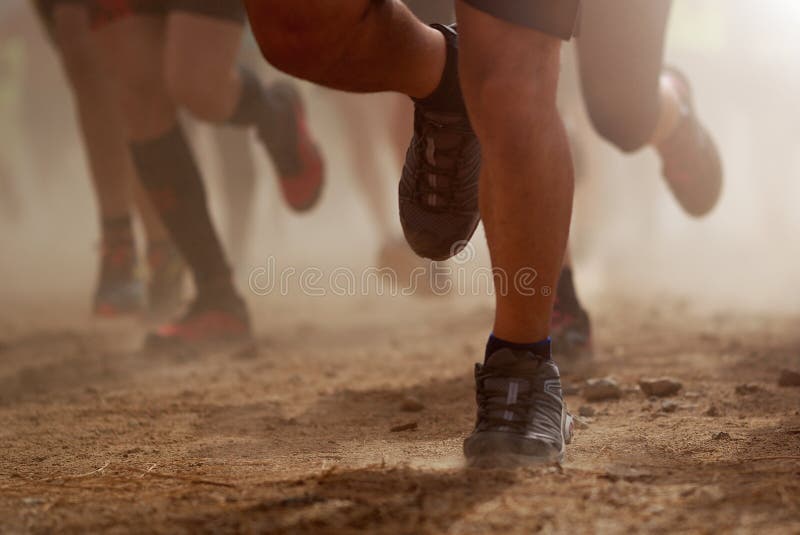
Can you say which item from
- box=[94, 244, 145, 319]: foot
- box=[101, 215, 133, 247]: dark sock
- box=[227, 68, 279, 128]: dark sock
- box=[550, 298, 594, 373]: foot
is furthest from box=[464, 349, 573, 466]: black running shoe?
box=[101, 215, 133, 247]: dark sock

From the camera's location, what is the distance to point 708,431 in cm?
185

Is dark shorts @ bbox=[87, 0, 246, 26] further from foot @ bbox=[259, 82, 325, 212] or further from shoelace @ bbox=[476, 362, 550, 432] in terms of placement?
shoelace @ bbox=[476, 362, 550, 432]

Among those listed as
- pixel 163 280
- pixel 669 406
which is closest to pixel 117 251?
pixel 163 280

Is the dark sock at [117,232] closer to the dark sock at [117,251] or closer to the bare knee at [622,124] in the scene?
the dark sock at [117,251]

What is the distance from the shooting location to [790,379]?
2268mm

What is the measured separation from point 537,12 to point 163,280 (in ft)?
9.86

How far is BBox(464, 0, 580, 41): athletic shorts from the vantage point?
157 centimetres

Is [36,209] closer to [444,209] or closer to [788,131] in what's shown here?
[788,131]

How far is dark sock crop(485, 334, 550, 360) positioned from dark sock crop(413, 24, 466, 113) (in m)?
0.47

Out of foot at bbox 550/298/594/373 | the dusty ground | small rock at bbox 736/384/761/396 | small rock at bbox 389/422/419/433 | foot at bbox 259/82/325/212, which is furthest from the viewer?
foot at bbox 259/82/325/212

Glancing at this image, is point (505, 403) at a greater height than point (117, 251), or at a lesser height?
lesser

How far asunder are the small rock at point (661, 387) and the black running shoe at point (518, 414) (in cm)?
54

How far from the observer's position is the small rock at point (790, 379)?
2.26m

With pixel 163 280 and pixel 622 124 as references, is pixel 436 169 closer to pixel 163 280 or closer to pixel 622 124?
pixel 622 124
